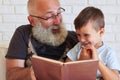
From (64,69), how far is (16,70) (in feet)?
1.47

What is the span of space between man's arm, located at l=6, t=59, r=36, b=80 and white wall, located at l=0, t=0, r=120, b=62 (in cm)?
66

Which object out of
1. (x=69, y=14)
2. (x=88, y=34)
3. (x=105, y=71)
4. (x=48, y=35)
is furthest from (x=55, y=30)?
(x=69, y=14)

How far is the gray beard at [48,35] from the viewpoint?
5.21ft

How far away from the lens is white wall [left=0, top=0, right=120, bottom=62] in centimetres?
216

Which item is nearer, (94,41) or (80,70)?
(80,70)

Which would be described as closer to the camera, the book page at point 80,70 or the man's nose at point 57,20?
the book page at point 80,70

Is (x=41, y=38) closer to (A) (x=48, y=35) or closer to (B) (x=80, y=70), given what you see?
(A) (x=48, y=35)

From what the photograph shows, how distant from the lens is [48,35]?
1.59 m

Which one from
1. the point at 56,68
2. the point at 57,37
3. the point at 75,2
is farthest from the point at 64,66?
the point at 75,2

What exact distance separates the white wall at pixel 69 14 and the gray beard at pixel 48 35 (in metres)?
0.58

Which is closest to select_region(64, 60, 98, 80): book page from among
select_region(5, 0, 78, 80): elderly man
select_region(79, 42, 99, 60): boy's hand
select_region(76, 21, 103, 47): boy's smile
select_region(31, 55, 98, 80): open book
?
select_region(31, 55, 98, 80): open book

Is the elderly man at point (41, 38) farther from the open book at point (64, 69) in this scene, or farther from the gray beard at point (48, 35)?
the open book at point (64, 69)

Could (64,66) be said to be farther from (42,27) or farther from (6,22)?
(6,22)

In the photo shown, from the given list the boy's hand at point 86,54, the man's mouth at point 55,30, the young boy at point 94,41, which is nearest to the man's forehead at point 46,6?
the man's mouth at point 55,30
